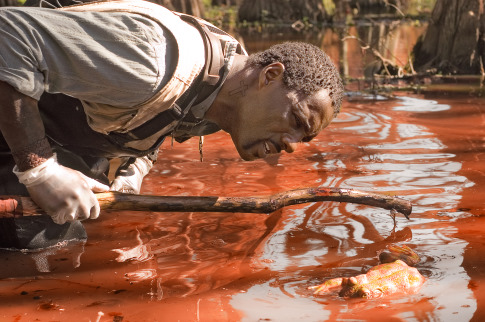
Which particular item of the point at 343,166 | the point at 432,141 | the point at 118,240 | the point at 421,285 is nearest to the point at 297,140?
the point at 421,285

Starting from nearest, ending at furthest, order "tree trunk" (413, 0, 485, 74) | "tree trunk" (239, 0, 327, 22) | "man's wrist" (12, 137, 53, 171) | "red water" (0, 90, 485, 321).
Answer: "red water" (0, 90, 485, 321) → "man's wrist" (12, 137, 53, 171) → "tree trunk" (413, 0, 485, 74) → "tree trunk" (239, 0, 327, 22)

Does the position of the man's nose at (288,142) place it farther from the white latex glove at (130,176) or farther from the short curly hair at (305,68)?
the white latex glove at (130,176)

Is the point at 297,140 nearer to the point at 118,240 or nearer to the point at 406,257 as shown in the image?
the point at 406,257

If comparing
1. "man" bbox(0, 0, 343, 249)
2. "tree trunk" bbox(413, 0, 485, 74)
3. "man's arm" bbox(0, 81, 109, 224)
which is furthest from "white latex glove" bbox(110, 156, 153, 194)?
"tree trunk" bbox(413, 0, 485, 74)

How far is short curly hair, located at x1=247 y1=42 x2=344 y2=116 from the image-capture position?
323 cm

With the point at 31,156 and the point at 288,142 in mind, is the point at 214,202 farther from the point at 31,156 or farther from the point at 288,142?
the point at 31,156

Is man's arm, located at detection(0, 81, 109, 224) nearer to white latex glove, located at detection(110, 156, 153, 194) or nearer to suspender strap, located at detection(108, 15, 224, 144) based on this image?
suspender strap, located at detection(108, 15, 224, 144)

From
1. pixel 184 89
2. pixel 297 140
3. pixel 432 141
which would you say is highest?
pixel 184 89

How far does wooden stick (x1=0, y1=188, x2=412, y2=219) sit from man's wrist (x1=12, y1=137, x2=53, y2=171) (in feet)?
0.53

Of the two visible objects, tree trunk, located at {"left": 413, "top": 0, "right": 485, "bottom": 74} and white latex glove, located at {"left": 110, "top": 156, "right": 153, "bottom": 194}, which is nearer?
white latex glove, located at {"left": 110, "top": 156, "right": 153, "bottom": 194}

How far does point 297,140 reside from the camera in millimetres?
3301

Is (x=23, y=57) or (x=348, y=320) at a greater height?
(x=23, y=57)

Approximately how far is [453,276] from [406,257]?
0.20m

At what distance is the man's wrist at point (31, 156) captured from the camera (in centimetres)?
308
